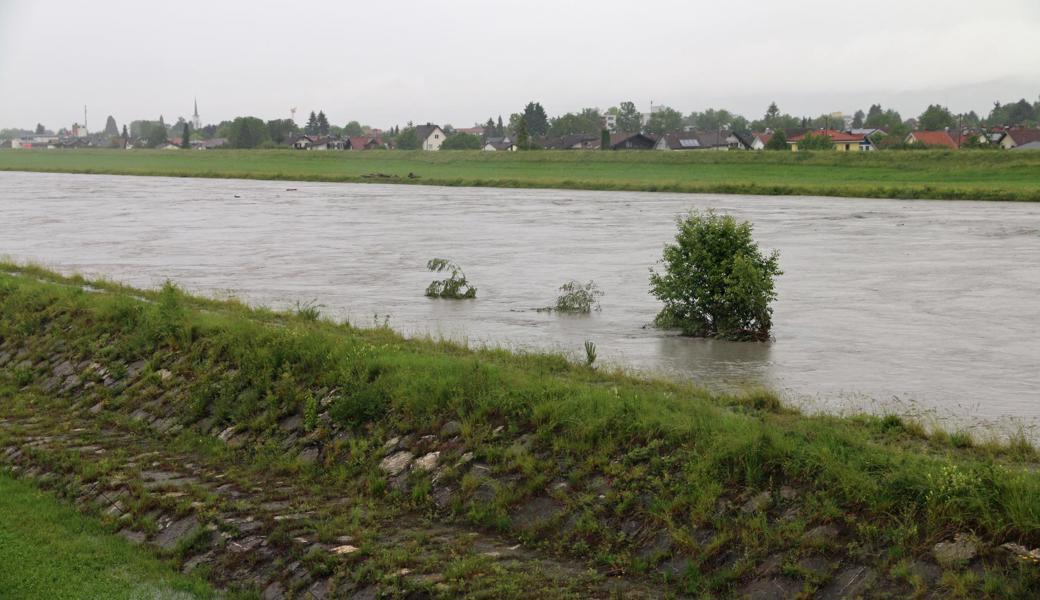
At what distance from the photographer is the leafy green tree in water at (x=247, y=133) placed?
193 metres

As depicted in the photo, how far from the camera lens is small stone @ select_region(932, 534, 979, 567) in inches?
290

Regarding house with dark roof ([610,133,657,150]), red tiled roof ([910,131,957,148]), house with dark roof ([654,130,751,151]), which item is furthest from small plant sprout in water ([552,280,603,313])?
house with dark roof ([654,130,751,151])

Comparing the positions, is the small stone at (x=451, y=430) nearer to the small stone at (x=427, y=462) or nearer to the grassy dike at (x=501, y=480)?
the grassy dike at (x=501, y=480)

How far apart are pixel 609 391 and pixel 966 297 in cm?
1476

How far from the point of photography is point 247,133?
7603 inches

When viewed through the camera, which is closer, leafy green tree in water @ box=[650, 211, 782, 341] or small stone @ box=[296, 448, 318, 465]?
small stone @ box=[296, 448, 318, 465]

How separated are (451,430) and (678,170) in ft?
257

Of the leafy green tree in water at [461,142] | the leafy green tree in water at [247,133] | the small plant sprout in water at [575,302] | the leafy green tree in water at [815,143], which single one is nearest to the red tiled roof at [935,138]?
the leafy green tree in water at [815,143]

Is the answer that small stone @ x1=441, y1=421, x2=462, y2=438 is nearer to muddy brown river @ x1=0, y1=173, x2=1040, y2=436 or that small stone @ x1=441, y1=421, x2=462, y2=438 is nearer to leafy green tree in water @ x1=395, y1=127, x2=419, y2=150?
muddy brown river @ x1=0, y1=173, x2=1040, y2=436

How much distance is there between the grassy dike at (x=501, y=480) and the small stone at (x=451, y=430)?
0.07 feet

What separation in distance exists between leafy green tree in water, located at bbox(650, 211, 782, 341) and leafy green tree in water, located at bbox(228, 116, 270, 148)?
595ft

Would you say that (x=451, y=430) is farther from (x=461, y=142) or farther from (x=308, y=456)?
(x=461, y=142)

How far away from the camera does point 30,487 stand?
37.0 ft

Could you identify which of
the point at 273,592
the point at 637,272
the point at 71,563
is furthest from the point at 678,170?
the point at 273,592
